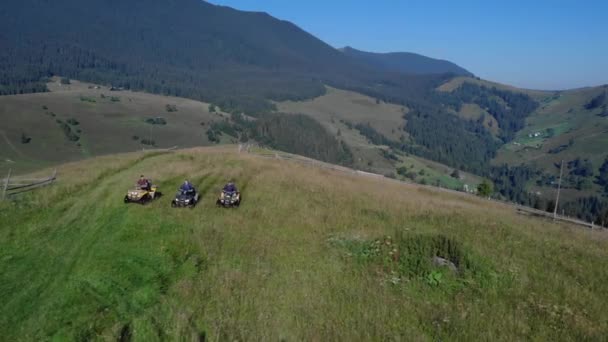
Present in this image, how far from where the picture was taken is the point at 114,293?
18.0 metres

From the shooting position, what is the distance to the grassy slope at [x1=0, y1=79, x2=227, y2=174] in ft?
427

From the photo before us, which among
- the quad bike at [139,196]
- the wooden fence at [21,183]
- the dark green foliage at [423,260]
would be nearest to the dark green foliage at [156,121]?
the wooden fence at [21,183]

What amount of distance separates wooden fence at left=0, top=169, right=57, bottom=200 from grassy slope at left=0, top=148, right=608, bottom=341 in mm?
3515

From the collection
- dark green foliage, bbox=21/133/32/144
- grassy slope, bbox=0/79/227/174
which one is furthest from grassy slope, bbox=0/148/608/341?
dark green foliage, bbox=21/133/32/144

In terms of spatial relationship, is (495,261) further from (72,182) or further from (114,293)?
(72,182)

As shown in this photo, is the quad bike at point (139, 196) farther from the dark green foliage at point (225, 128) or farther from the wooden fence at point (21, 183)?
the dark green foliage at point (225, 128)

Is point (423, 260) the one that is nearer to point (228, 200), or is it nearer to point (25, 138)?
point (228, 200)

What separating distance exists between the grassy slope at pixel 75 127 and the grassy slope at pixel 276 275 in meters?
102

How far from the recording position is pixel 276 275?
20219 mm

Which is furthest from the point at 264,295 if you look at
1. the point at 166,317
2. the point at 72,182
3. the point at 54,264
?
the point at 72,182

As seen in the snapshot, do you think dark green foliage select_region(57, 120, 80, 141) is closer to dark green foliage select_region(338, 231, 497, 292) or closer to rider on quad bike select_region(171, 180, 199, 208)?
rider on quad bike select_region(171, 180, 199, 208)

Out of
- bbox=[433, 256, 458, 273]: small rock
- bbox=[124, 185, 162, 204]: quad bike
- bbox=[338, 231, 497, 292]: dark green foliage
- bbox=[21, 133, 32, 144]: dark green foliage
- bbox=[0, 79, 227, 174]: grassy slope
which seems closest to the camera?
bbox=[338, 231, 497, 292]: dark green foliage

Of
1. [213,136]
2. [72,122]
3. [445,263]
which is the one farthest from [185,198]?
[72,122]

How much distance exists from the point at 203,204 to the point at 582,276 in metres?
21.7
